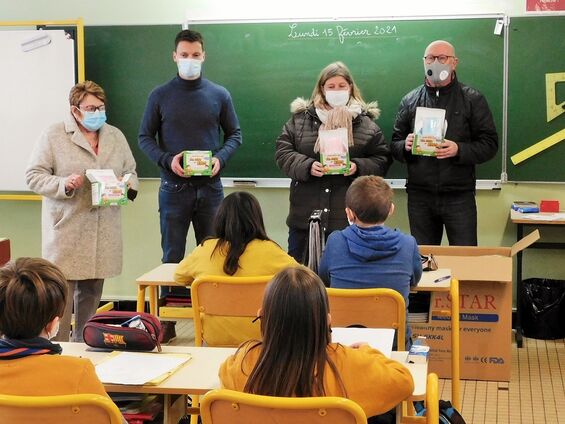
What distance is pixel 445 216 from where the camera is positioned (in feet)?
16.6

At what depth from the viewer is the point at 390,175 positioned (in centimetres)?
565

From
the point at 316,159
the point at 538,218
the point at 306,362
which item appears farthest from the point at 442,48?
the point at 306,362

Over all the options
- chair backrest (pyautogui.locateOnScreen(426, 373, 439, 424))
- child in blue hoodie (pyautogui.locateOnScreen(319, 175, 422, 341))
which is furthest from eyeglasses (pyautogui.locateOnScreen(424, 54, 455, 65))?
chair backrest (pyautogui.locateOnScreen(426, 373, 439, 424))

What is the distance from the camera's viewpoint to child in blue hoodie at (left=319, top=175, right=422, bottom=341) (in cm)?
336

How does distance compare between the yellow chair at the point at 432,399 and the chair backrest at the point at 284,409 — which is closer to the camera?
the chair backrest at the point at 284,409

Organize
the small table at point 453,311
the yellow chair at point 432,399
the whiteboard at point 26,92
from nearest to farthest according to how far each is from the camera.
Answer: the yellow chair at point 432,399 → the small table at point 453,311 → the whiteboard at point 26,92

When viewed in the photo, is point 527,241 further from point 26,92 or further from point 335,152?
point 26,92

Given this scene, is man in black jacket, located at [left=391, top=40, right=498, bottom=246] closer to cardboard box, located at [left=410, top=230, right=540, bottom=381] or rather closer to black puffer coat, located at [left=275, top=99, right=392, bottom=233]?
black puffer coat, located at [left=275, top=99, right=392, bottom=233]

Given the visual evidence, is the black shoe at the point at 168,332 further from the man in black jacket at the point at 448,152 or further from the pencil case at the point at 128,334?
the pencil case at the point at 128,334

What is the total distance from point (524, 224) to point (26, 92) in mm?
3550

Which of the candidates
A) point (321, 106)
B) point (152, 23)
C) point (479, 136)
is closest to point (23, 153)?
point (152, 23)

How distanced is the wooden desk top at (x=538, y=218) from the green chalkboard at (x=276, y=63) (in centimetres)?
38

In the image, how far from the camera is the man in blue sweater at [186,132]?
5074 millimetres

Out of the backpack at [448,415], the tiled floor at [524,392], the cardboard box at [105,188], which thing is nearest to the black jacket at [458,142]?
the tiled floor at [524,392]
